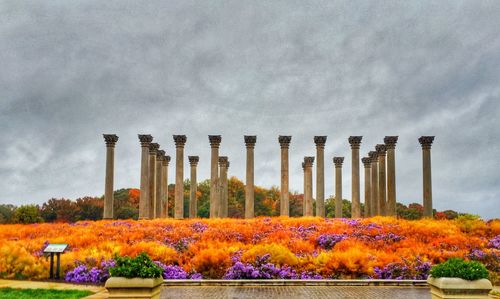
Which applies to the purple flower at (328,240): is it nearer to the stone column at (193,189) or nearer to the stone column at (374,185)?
the stone column at (374,185)

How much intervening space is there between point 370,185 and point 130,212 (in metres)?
38.8

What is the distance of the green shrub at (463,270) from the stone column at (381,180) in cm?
3992

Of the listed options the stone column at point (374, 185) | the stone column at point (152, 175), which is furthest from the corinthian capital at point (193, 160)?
the stone column at point (374, 185)

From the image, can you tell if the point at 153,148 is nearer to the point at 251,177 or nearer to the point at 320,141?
the point at 251,177

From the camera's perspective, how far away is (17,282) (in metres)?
25.7

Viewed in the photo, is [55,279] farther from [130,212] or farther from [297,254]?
[130,212]

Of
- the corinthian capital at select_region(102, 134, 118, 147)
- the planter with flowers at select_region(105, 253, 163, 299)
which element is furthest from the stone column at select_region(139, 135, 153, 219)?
the planter with flowers at select_region(105, 253, 163, 299)

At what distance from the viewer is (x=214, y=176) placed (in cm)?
5509

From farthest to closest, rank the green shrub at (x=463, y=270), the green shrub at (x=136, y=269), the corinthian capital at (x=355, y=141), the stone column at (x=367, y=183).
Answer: the stone column at (x=367, y=183) → the corinthian capital at (x=355, y=141) → the green shrub at (x=136, y=269) → the green shrub at (x=463, y=270)

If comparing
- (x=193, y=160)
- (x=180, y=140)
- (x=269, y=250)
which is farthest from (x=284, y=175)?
(x=269, y=250)

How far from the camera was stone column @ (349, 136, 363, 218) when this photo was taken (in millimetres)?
55475

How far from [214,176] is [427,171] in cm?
2127

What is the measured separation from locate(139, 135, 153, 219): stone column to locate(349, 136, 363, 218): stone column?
21072 mm

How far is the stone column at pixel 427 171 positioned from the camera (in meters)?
53.0
